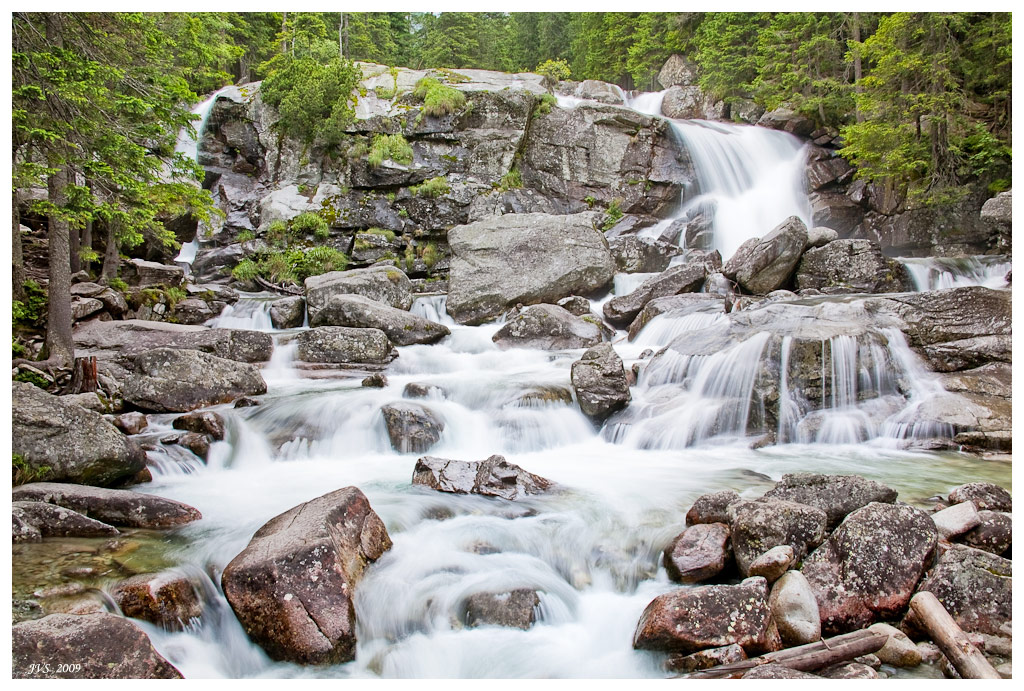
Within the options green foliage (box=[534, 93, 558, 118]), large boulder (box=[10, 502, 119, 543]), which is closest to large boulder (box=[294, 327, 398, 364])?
large boulder (box=[10, 502, 119, 543])

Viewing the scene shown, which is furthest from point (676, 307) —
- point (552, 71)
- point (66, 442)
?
point (552, 71)

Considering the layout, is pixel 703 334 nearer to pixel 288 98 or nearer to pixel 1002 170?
pixel 1002 170

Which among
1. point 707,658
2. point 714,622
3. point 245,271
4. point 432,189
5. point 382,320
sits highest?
point 432,189

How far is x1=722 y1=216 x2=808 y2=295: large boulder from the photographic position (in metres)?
13.5

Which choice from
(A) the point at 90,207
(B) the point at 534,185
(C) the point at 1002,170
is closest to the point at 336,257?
(B) the point at 534,185

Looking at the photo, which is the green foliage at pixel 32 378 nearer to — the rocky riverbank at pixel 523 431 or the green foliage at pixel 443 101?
the rocky riverbank at pixel 523 431

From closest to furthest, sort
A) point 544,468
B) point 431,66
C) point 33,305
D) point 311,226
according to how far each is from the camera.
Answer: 1. point 544,468
2. point 33,305
3. point 311,226
4. point 431,66

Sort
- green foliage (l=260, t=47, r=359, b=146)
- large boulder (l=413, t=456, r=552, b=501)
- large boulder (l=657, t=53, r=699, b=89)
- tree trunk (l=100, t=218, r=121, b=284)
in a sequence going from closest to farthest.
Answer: large boulder (l=413, t=456, r=552, b=501)
tree trunk (l=100, t=218, r=121, b=284)
green foliage (l=260, t=47, r=359, b=146)
large boulder (l=657, t=53, r=699, b=89)

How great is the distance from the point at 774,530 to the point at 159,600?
3988 mm

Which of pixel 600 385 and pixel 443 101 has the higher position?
pixel 443 101

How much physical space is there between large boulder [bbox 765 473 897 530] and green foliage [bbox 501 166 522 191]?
1756 cm

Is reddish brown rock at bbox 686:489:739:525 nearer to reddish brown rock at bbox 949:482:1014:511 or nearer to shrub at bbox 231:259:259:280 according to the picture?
reddish brown rock at bbox 949:482:1014:511

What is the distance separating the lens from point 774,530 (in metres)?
4.01

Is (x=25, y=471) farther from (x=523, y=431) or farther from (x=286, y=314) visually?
(x=286, y=314)
